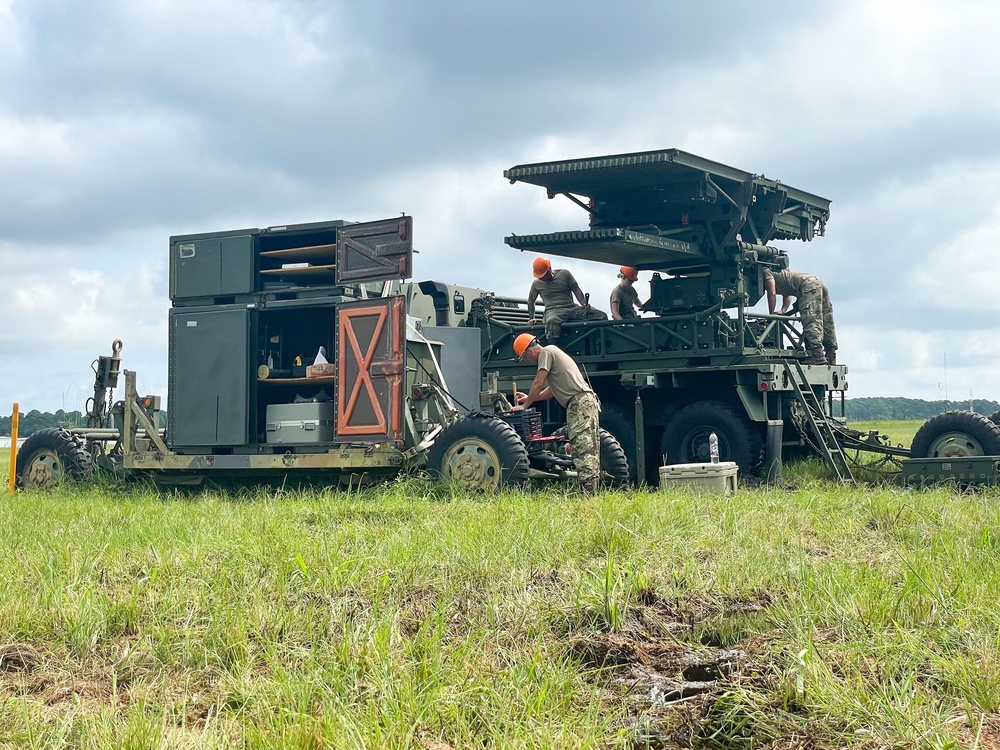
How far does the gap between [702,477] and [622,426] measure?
3099 millimetres

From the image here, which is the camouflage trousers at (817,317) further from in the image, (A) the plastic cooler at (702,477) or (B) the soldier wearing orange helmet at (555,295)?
(A) the plastic cooler at (702,477)

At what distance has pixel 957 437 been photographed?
38.9 ft

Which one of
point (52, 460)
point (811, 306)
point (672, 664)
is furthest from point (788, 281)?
point (672, 664)

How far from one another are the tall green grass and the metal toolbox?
138 inches

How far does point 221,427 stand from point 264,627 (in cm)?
702

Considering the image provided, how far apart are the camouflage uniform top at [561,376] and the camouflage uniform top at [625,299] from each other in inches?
137

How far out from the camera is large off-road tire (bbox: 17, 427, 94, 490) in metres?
12.7

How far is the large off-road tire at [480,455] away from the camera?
400 inches

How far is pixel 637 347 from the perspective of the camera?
13359 mm

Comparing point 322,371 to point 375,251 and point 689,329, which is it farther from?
point 689,329

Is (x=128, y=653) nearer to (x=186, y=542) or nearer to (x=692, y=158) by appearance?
(x=186, y=542)

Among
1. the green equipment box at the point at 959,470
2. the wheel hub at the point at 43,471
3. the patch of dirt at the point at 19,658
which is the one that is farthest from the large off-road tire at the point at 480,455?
the patch of dirt at the point at 19,658

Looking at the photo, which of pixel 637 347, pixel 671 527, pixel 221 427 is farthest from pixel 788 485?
pixel 221 427

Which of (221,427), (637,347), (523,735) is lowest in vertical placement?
(523,735)
